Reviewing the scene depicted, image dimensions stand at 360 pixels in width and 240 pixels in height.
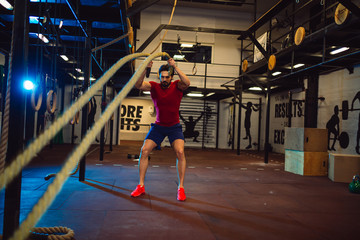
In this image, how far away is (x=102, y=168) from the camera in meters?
5.47

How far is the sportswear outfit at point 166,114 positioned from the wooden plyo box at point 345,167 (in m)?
3.28

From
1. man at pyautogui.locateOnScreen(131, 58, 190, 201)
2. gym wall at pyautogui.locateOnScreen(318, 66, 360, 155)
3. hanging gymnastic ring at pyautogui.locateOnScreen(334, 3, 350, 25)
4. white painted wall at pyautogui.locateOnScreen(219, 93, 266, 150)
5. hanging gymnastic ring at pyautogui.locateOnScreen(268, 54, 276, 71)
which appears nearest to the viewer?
man at pyautogui.locateOnScreen(131, 58, 190, 201)

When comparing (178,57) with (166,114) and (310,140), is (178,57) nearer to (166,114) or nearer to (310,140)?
(310,140)

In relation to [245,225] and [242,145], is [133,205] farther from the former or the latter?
[242,145]

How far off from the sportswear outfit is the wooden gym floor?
432mm

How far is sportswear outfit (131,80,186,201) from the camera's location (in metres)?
3.26

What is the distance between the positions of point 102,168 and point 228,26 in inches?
392

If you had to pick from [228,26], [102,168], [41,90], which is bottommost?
[102,168]

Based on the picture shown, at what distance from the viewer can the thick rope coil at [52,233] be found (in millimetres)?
1875

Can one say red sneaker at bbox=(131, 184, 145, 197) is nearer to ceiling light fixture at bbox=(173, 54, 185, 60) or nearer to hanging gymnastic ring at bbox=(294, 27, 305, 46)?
hanging gymnastic ring at bbox=(294, 27, 305, 46)

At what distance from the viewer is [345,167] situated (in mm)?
4941

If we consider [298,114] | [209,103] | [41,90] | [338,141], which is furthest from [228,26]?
[41,90]

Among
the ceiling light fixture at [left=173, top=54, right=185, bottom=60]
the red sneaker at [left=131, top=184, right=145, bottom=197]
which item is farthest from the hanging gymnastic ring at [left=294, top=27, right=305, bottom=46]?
the ceiling light fixture at [left=173, top=54, right=185, bottom=60]

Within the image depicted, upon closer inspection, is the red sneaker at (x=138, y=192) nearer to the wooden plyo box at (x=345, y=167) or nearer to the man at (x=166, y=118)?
the man at (x=166, y=118)
